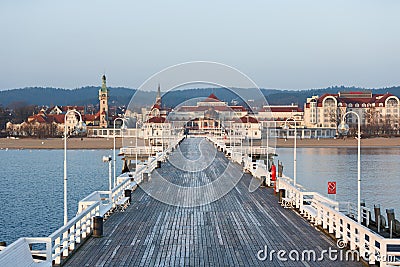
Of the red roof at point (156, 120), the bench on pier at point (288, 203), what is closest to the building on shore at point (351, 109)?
the red roof at point (156, 120)

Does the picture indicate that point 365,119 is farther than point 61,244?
Yes

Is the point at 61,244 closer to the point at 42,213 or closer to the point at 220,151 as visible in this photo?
the point at 42,213

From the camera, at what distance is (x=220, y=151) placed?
5075 centimetres

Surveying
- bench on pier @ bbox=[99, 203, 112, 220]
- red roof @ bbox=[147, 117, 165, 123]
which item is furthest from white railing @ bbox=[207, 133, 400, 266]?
red roof @ bbox=[147, 117, 165, 123]

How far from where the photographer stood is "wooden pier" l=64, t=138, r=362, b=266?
10.8m

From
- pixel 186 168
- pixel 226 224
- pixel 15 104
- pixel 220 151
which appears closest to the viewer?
pixel 226 224

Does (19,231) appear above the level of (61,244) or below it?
below

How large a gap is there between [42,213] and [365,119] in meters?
108

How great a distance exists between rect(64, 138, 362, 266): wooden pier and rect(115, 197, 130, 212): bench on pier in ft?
0.54

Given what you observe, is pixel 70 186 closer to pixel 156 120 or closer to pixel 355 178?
pixel 156 120

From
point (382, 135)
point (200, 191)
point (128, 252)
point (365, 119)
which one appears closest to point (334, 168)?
point (200, 191)

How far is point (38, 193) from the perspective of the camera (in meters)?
34.9

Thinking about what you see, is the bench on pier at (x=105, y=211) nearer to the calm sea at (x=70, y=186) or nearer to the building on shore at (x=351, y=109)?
the calm sea at (x=70, y=186)

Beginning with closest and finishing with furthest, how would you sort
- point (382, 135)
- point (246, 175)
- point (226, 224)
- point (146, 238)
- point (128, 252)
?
point (128, 252)
point (146, 238)
point (226, 224)
point (246, 175)
point (382, 135)
